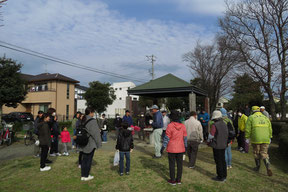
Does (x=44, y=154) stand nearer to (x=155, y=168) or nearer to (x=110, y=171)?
(x=110, y=171)

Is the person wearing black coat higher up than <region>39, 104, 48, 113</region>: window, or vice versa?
<region>39, 104, 48, 113</region>: window

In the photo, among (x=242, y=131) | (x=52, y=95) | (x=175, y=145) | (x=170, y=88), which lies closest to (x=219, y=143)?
(x=175, y=145)

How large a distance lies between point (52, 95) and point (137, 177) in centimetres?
2986

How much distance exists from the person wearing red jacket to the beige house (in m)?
29.2

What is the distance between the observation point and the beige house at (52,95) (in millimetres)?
32062

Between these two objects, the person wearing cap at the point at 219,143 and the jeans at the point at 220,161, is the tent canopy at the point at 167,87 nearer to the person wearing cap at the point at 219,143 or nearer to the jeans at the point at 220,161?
the person wearing cap at the point at 219,143

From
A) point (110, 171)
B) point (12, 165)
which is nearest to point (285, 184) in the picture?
point (110, 171)

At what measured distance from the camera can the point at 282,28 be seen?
16.5 meters

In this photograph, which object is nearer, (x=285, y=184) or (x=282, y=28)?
(x=285, y=184)

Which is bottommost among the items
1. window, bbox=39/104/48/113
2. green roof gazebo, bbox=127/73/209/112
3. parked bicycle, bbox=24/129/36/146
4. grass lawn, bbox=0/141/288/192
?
grass lawn, bbox=0/141/288/192

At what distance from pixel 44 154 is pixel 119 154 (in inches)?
90.3

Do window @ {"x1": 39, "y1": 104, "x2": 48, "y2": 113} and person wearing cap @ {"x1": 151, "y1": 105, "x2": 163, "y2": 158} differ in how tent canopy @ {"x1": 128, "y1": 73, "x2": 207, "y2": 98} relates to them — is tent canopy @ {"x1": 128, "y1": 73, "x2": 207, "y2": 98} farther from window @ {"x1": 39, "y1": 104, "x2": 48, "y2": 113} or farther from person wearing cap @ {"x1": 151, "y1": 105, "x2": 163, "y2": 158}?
window @ {"x1": 39, "y1": 104, "x2": 48, "y2": 113}

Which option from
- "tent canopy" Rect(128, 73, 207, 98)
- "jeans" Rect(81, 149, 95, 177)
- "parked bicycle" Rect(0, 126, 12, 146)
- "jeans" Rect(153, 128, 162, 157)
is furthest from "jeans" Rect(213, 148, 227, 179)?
"parked bicycle" Rect(0, 126, 12, 146)

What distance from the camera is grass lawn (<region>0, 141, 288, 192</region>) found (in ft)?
15.7
